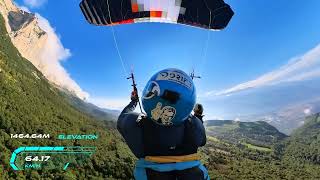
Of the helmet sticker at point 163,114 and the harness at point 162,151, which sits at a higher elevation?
the helmet sticker at point 163,114

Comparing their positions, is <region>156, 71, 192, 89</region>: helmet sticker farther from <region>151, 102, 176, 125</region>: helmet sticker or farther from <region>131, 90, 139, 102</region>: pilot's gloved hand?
<region>131, 90, 139, 102</region>: pilot's gloved hand

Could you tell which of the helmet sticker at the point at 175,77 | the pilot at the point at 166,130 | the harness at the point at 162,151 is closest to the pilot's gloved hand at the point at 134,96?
the pilot at the point at 166,130

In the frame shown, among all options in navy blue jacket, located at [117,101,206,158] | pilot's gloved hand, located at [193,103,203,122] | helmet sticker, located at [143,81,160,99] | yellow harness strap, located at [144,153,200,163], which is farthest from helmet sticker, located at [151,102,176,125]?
pilot's gloved hand, located at [193,103,203,122]

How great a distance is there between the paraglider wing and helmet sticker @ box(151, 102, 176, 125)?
5051 millimetres

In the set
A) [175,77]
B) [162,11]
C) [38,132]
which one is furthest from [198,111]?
[38,132]

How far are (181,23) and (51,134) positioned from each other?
177220 millimetres

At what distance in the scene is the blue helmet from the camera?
4.72m

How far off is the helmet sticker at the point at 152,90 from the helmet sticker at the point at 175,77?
94 millimetres

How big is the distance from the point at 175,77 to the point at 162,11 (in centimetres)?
741

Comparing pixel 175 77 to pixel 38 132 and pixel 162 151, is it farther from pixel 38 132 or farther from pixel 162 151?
pixel 38 132

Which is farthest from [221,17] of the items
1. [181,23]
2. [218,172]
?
[218,172]

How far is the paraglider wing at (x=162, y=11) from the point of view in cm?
1033

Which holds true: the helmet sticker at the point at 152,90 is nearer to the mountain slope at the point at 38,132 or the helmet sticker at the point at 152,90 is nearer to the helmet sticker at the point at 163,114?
the helmet sticker at the point at 163,114

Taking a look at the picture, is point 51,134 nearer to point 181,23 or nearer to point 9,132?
point 9,132
